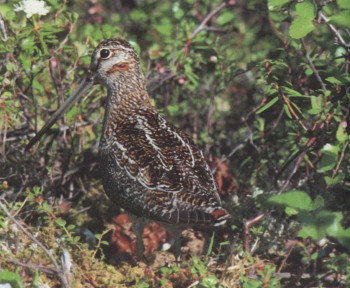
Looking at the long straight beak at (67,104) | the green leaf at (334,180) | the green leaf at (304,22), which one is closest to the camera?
the green leaf at (304,22)

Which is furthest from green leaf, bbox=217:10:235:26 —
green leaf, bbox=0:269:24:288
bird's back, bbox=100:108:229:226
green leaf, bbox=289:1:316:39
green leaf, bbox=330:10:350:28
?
green leaf, bbox=0:269:24:288

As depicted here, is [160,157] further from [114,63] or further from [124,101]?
[114,63]

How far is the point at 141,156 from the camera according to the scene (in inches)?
205

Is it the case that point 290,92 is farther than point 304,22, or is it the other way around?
point 290,92

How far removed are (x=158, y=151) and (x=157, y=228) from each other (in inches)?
40.0

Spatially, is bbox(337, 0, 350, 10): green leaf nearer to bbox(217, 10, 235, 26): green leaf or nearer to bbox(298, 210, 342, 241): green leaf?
bbox(298, 210, 342, 241): green leaf

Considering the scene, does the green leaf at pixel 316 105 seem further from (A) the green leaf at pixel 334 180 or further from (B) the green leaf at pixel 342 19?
(B) the green leaf at pixel 342 19

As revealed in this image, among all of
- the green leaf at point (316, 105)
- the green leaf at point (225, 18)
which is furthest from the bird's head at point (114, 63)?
the green leaf at point (316, 105)

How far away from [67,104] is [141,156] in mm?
1028

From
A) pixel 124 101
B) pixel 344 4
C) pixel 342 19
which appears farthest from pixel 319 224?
pixel 124 101

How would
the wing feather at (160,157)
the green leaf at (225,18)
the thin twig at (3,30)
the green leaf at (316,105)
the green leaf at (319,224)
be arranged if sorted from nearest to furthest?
the green leaf at (319,224) < the green leaf at (316,105) < the wing feather at (160,157) < the thin twig at (3,30) < the green leaf at (225,18)

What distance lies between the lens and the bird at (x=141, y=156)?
493cm

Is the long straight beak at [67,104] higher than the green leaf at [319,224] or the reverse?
higher

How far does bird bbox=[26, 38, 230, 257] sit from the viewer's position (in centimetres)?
493
